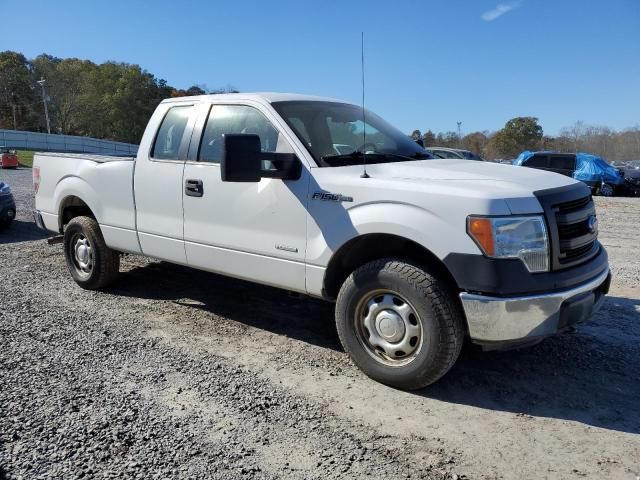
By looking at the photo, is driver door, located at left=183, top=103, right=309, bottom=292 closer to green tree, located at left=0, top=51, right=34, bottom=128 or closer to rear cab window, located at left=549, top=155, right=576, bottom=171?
rear cab window, located at left=549, top=155, right=576, bottom=171

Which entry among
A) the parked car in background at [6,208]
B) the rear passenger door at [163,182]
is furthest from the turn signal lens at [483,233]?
the parked car in background at [6,208]

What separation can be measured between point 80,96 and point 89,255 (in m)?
67.4

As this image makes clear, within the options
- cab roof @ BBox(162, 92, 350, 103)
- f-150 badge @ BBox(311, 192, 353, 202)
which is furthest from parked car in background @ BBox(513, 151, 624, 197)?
f-150 badge @ BBox(311, 192, 353, 202)

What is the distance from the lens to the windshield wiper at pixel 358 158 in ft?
13.2

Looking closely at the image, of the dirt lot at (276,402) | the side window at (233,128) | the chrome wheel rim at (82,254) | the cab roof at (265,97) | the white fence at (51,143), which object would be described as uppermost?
the white fence at (51,143)

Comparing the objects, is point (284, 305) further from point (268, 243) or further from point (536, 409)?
point (536, 409)

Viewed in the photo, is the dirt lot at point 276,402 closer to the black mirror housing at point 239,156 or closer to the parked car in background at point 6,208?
the black mirror housing at point 239,156

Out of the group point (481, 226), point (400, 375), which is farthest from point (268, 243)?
point (481, 226)

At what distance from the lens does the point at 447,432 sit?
122 inches

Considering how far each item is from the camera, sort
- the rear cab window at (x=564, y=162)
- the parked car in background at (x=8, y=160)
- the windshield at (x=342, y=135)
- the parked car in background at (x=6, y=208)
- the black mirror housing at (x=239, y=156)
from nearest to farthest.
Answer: the black mirror housing at (x=239, y=156) → the windshield at (x=342, y=135) → the parked car in background at (x=6, y=208) → the rear cab window at (x=564, y=162) → the parked car in background at (x=8, y=160)

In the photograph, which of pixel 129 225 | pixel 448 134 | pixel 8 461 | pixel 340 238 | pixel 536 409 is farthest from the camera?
pixel 448 134

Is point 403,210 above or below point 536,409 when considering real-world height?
above

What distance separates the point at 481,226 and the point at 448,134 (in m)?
58.1

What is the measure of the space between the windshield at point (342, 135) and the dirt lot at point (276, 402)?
1.58m
